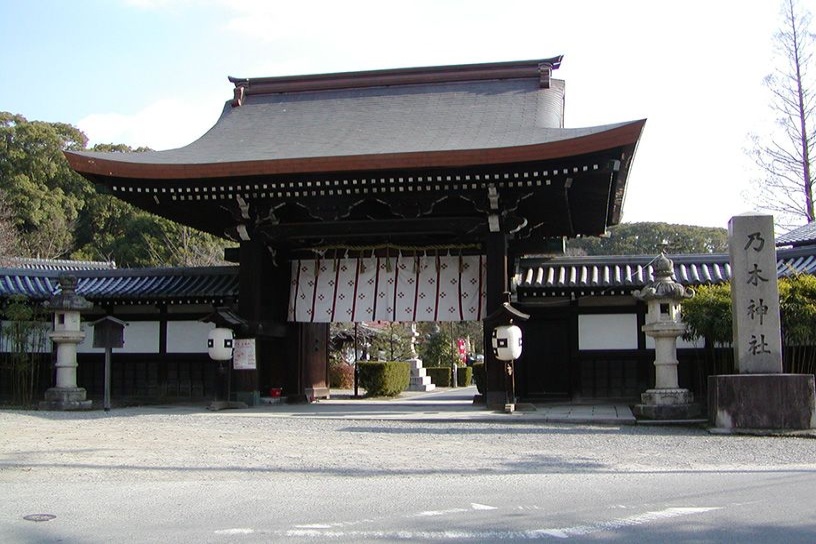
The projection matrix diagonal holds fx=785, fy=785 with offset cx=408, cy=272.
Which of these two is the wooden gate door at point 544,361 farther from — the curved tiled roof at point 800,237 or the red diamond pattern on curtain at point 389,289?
the curved tiled roof at point 800,237

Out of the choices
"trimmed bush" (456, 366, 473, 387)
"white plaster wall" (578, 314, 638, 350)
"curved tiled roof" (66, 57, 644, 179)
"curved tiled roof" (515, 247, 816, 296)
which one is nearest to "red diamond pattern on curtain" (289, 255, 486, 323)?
"curved tiled roof" (515, 247, 816, 296)

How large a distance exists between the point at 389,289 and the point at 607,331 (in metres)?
4.38

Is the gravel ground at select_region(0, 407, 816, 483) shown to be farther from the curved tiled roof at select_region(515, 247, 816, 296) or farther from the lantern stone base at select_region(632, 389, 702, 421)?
the curved tiled roof at select_region(515, 247, 816, 296)

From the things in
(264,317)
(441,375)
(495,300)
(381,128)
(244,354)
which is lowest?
(441,375)

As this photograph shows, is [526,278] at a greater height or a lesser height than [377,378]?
greater

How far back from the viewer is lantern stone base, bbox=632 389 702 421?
11820 millimetres

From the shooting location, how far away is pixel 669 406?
11844 millimetres

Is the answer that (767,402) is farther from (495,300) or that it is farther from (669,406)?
(495,300)

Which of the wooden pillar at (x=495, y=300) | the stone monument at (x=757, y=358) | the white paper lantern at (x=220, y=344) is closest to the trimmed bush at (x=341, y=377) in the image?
the white paper lantern at (x=220, y=344)

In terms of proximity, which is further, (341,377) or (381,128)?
(341,377)

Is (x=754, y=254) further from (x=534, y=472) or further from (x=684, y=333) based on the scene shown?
(x=534, y=472)

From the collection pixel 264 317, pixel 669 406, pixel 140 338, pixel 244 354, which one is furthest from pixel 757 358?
pixel 140 338

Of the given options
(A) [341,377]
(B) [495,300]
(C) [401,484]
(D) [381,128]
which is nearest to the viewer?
(C) [401,484]

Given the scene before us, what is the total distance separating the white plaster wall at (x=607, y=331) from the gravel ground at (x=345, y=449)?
3.94m
